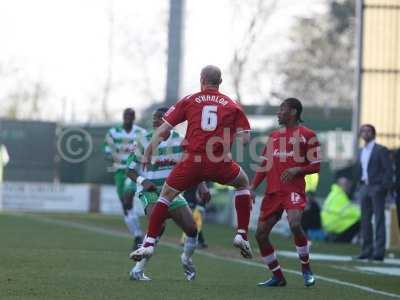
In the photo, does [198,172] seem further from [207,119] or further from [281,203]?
[281,203]

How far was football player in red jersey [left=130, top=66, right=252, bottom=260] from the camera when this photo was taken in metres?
12.9

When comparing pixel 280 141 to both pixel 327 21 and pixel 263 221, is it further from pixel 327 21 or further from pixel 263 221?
pixel 327 21

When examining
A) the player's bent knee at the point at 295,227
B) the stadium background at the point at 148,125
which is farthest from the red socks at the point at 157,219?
the stadium background at the point at 148,125

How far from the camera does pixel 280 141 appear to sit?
13.8 meters

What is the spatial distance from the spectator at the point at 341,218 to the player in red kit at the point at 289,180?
45.2 ft

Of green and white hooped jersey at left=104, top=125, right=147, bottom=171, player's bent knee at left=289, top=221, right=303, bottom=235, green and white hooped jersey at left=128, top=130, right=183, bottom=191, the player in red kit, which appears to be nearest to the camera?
player's bent knee at left=289, top=221, right=303, bottom=235

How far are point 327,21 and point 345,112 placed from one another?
2521 cm

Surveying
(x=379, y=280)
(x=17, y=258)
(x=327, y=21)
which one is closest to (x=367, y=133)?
(x=379, y=280)

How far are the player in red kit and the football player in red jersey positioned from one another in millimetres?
688

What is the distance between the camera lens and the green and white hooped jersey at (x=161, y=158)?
14.4 meters

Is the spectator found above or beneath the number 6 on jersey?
beneath

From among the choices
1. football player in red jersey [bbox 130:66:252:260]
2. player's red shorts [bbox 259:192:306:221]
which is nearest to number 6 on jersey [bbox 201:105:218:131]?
football player in red jersey [bbox 130:66:252:260]

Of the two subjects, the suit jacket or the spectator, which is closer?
the suit jacket

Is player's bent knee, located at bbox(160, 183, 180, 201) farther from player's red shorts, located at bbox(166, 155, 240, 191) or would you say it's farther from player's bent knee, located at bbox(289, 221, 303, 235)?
player's bent knee, located at bbox(289, 221, 303, 235)
